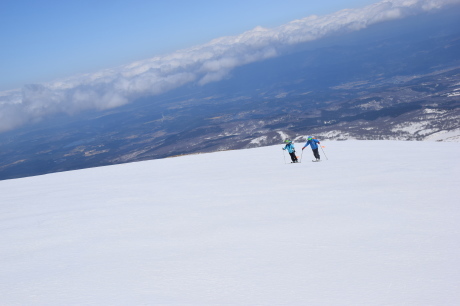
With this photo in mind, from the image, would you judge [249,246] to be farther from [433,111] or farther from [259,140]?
[433,111]

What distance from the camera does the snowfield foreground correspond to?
4652 millimetres

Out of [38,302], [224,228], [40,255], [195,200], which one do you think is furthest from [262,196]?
[38,302]

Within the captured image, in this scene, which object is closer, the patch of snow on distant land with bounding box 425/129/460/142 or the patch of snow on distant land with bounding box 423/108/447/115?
the patch of snow on distant land with bounding box 425/129/460/142

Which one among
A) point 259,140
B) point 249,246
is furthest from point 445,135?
point 249,246

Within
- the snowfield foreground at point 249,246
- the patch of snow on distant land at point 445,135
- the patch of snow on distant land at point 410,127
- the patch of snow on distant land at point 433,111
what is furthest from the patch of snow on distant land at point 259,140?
the snowfield foreground at point 249,246

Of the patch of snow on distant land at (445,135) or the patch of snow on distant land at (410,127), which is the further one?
the patch of snow on distant land at (410,127)

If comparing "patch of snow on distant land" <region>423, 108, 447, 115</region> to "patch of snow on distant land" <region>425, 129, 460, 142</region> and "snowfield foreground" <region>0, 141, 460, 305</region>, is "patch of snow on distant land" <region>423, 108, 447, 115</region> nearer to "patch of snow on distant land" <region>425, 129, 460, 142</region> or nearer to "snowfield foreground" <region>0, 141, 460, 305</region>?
"patch of snow on distant land" <region>425, 129, 460, 142</region>

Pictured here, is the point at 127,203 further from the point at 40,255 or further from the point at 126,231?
the point at 40,255

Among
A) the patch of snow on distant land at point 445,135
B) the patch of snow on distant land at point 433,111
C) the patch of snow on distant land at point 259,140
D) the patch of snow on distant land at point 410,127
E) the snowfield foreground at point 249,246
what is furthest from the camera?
the patch of snow on distant land at point 259,140

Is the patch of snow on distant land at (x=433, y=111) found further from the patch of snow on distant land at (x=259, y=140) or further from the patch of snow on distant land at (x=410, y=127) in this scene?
the patch of snow on distant land at (x=259, y=140)

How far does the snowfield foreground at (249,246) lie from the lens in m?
4.65

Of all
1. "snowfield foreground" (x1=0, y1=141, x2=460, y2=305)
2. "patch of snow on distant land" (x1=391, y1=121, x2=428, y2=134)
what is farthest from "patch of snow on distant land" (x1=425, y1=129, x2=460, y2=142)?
"snowfield foreground" (x1=0, y1=141, x2=460, y2=305)

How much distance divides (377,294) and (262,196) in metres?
6.54

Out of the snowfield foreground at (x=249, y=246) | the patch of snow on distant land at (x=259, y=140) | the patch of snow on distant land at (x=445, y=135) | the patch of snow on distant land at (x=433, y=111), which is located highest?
the snowfield foreground at (x=249, y=246)
